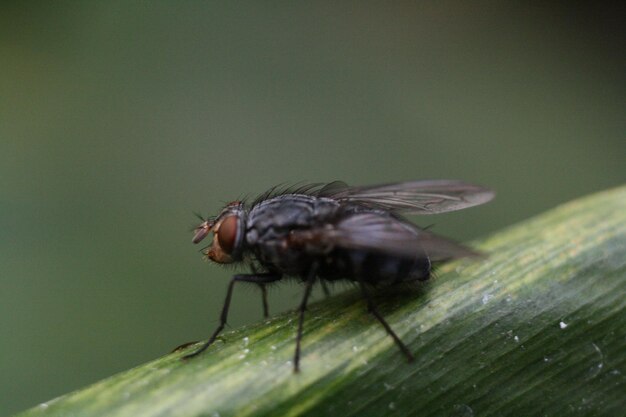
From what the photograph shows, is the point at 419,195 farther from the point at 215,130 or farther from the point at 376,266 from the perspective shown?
the point at 215,130

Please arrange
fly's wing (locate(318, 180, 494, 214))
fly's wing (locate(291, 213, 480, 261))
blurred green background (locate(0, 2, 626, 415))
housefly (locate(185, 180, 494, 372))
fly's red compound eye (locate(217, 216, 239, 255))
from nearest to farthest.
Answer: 1. fly's wing (locate(291, 213, 480, 261))
2. housefly (locate(185, 180, 494, 372))
3. fly's red compound eye (locate(217, 216, 239, 255))
4. fly's wing (locate(318, 180, 494, 214))
5. blurred green background (locate(0, 2, 626, 415))

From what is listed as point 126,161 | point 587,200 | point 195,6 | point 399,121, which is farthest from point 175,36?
point 587,200

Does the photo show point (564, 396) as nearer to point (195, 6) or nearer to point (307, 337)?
point (307, 337)

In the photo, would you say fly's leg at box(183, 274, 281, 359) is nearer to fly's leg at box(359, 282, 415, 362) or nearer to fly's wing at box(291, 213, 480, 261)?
fly's wing at box(291, 213, 480, 261)

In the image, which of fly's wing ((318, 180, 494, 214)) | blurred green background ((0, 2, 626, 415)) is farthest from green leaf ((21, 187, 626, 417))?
blurred green background ((0, 2, 626, 415))

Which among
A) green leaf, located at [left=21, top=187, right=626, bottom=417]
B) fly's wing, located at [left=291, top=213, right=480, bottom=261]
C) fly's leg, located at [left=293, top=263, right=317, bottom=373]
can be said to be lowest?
green leaf, located at [left=21, top=187, right=626, bottom=417]

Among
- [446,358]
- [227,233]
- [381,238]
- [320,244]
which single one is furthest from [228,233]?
[446,358]

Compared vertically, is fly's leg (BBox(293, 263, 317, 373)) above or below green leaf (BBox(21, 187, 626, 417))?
above
